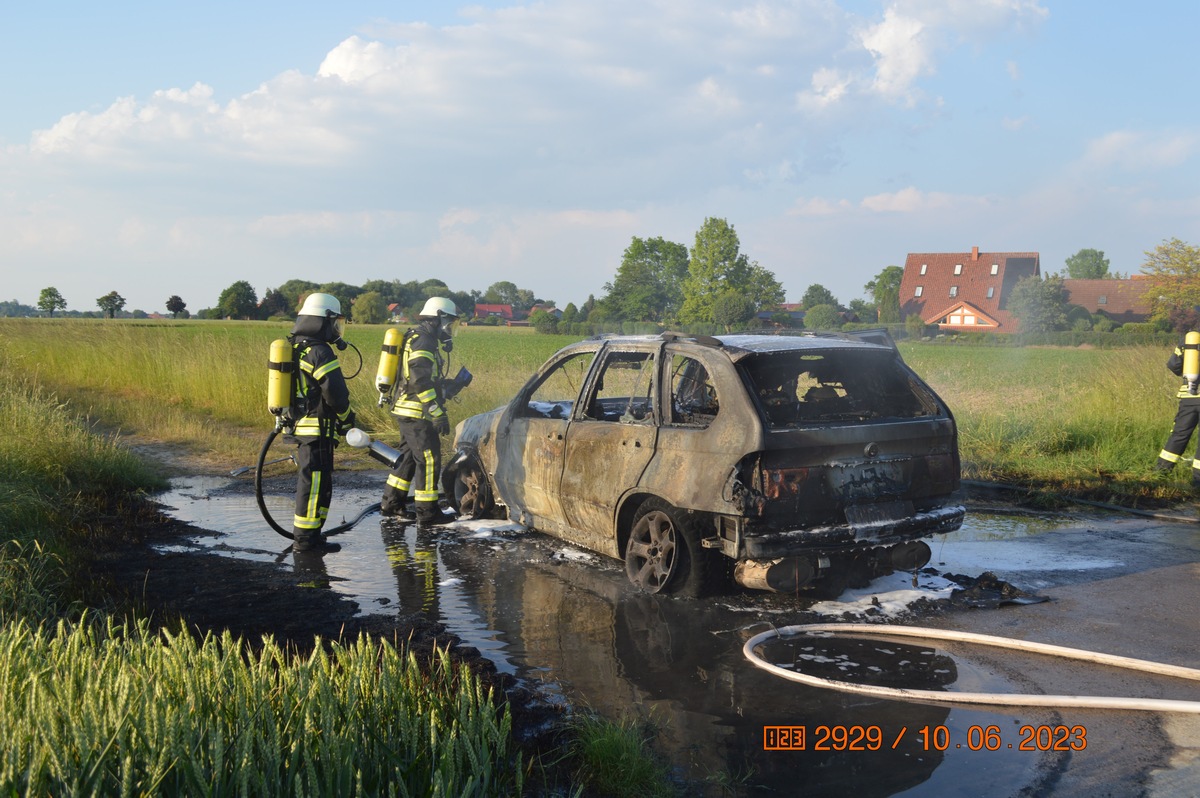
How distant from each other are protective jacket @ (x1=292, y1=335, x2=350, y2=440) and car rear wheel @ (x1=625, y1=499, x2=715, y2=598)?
9.59 feet

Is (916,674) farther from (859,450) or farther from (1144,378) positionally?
(1144,378)

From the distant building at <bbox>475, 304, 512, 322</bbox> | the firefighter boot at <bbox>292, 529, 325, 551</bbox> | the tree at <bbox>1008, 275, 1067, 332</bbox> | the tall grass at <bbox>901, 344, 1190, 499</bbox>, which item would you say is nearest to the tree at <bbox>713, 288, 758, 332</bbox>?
the tall grass at <bbox>901, 344, 1190, 499</bbox>

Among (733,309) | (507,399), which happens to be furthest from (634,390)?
(733,309)

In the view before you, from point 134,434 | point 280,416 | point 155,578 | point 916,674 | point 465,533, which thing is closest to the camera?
point 916,674

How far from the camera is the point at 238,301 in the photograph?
63531 millimetres

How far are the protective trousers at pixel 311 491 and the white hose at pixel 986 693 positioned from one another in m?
4.17

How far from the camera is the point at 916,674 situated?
4.91 m

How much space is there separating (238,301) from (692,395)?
61986 mm

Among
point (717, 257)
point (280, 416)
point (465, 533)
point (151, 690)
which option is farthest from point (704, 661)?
point (717, 257)

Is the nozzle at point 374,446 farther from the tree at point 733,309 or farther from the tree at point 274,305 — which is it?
the tree at point 274,305

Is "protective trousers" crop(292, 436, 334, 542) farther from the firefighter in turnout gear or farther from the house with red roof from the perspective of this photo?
the house with red roof

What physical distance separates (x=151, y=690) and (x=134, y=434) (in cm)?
1333

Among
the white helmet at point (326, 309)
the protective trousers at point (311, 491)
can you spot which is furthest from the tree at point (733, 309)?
the protective trousers at point (311, 491)

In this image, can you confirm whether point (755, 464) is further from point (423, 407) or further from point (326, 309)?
point (326, 309)
